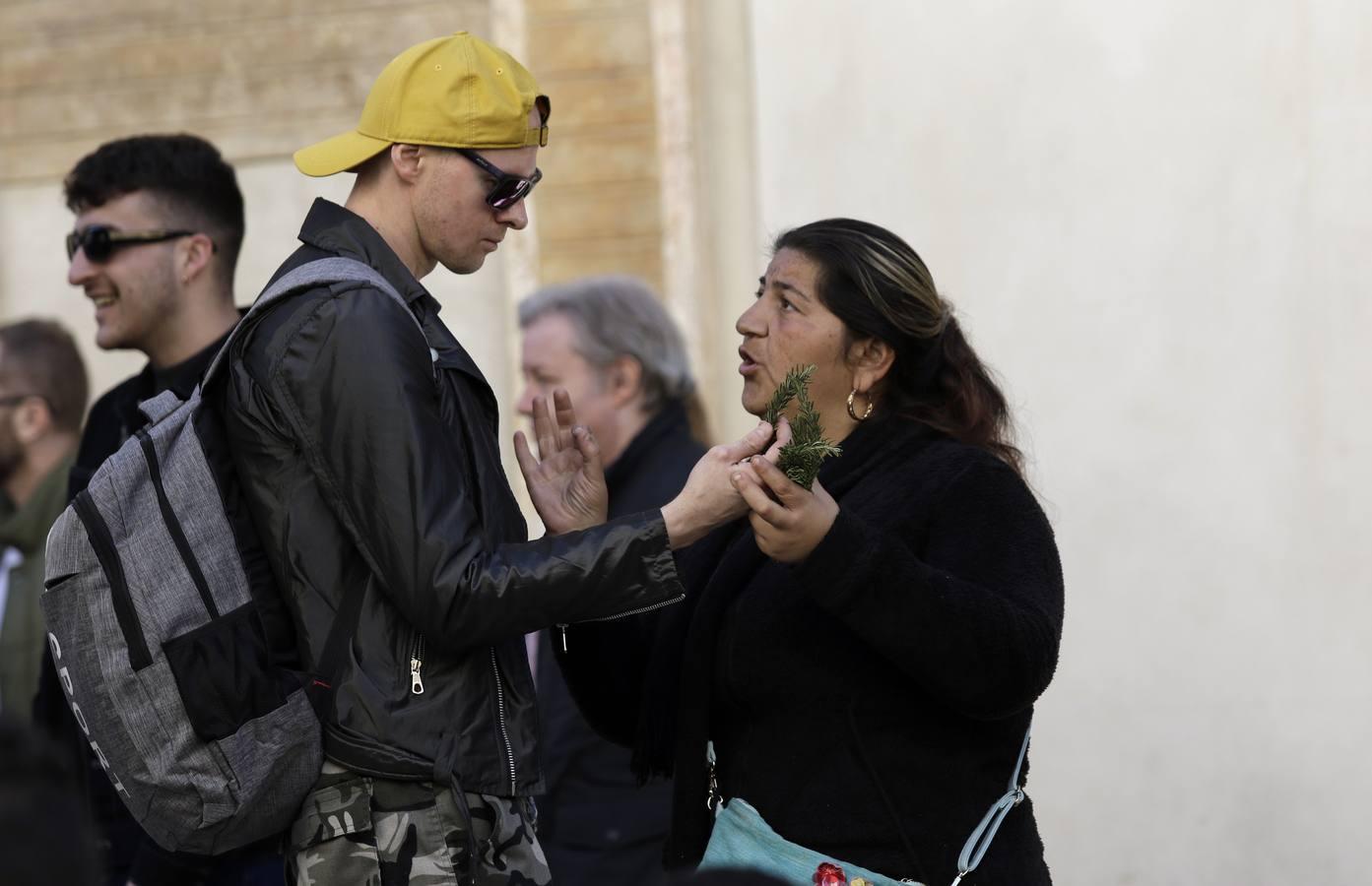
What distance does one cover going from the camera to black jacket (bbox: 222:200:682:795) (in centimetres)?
253

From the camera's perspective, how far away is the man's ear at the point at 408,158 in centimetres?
282

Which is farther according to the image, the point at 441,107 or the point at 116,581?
the point at 441,107

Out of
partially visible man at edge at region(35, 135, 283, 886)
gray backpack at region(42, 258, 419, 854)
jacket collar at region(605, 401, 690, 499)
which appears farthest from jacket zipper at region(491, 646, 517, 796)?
jacket collar at region(605, 401, 690, 499)

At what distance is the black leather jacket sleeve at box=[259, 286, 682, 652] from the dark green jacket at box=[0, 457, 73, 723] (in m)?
2.12

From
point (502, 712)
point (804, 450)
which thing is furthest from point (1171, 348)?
point (502, 712)

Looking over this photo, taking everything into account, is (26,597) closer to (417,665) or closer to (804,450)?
(417,665)

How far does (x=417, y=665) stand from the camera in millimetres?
2592

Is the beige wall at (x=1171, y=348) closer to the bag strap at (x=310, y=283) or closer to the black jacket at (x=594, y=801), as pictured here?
the black jacket at (x=594, y=801)

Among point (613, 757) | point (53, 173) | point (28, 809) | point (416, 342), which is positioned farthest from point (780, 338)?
point (53, 173)

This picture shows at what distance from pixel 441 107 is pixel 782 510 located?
0.80m

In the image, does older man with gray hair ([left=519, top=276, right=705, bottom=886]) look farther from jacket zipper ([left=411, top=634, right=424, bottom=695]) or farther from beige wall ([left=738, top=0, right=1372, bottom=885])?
beige wall ([left=738, top=0, right=1372, bottom=885])

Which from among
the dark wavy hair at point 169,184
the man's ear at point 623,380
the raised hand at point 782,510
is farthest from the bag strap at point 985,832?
the dark wavy hair at point 169,184

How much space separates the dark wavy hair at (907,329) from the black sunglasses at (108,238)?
5.33 feet

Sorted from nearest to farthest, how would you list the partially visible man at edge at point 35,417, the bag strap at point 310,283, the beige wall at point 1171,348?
the bag strap at point 310,283 < the partially visible man at edge at point 35,417 < the beige wall at point 1171,348
